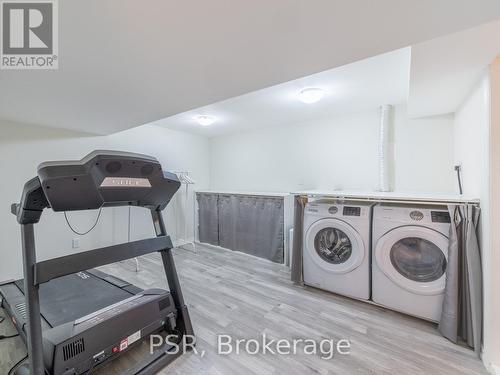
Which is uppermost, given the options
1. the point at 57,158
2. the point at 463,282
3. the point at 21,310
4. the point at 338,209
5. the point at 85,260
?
the point at 57,158

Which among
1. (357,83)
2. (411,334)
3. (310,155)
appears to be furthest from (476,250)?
(310,155)

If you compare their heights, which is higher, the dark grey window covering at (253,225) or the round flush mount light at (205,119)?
the round flush mount light at (205,119)

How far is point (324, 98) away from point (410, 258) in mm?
1891

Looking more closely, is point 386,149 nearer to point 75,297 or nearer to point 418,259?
point 418,259

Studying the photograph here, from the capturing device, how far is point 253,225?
3.50 m

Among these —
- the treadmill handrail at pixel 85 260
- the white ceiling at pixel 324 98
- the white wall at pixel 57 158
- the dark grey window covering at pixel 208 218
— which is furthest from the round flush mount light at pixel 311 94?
the white wall at pixel 57 158

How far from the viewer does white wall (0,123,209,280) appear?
2.51 m

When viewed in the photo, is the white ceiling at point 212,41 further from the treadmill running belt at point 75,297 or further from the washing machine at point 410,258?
the treadmill running belt at point 75,297

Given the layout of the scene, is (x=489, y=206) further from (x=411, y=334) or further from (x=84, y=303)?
(x=84, y=303)

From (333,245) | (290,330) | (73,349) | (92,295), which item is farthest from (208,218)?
(73,349)

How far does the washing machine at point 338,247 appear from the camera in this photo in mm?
2135

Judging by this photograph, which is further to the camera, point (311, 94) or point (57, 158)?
point (57, 158)

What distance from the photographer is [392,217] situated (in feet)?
6.53

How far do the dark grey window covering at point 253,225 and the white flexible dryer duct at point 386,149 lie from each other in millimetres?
1354
